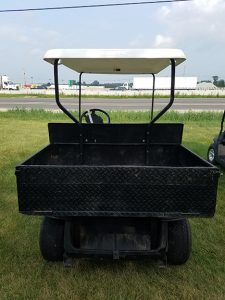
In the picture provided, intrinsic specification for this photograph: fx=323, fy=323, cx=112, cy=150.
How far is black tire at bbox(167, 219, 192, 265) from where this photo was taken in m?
2.54

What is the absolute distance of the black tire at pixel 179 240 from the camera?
8.33ft

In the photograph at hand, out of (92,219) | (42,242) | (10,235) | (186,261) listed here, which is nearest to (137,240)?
(92,219)

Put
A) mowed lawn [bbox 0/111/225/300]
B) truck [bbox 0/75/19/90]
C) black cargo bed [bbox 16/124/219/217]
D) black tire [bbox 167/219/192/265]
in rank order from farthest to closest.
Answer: truck [bbox 0/75/19/90] → black tire [bbox 167/219/192/265] → mowed lawn [bbox 0/111/225/300] → black cargo bed [bbox 16/124/219/217]

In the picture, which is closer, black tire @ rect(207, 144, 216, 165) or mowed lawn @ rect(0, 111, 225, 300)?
mowed lawn @ rect(0, 111, 225, 300)

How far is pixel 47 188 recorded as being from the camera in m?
2.13

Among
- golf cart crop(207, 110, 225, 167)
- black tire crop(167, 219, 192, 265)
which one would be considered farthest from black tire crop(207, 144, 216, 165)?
black tire crop(167, 219, 192, 265)

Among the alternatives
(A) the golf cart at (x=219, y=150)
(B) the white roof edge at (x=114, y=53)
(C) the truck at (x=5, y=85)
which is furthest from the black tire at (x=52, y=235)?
(C) the truck at (x=5, y=85)

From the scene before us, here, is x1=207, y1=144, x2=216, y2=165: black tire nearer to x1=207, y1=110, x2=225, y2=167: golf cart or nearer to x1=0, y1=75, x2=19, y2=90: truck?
x1=207, y1=110, x2=225, y2=167: golf cart

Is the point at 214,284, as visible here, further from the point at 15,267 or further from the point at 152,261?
the point at 15,267

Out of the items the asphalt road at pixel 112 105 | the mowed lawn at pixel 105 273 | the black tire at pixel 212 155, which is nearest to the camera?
the mowed lawn at pixel 105 273

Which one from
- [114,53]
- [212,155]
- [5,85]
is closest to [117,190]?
[114,53]

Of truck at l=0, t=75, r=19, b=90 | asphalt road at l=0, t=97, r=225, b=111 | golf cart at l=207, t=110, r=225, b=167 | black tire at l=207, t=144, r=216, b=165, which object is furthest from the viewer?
truck at l=0, t=75, r=19, b=90

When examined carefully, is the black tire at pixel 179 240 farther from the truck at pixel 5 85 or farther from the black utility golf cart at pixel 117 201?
the truck at pixel 5 85

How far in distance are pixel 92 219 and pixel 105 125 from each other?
4.95 feet
